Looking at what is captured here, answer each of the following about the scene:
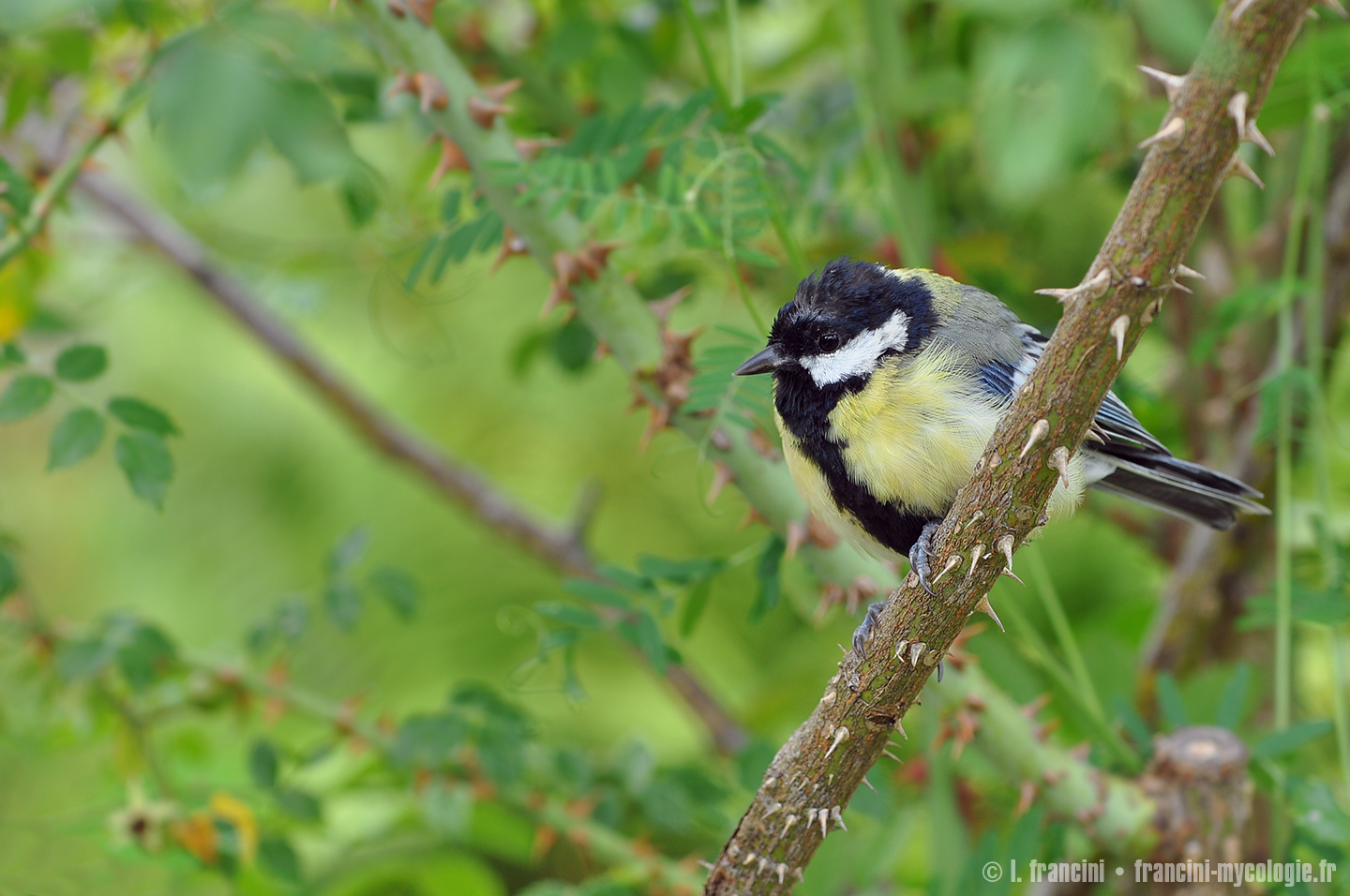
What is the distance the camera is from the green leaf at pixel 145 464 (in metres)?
1.38

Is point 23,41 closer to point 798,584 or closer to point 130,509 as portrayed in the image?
point 798,584

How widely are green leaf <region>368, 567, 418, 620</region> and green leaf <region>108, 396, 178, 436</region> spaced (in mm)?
552

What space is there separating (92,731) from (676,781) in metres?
1.12

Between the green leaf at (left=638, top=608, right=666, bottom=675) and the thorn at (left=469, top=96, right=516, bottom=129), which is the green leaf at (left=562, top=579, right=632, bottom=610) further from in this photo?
the thorn at (left=469, top=96, right=516, bottom=129)

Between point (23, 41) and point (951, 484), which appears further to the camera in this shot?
point (23, 41)

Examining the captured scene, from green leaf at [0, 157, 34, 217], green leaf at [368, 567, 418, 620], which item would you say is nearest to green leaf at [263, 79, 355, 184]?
green leaf at [0, 157, 34, 217]

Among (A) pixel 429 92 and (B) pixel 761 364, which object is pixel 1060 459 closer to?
(B) pixel 761 364

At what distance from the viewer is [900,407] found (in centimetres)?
136

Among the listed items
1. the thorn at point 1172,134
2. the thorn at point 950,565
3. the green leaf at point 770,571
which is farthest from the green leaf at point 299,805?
the thorn at point 1172,134

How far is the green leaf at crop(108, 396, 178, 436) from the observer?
1412mm

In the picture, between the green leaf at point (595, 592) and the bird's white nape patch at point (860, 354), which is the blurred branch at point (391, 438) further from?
the bird's white nape patch at point (860, 354)

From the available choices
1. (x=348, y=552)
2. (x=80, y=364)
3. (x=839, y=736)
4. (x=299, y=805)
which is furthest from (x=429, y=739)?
(x=839, y=736)

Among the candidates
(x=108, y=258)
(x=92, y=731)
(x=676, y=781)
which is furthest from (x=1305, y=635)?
(x=108, y=258)

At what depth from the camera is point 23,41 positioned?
1702 mm
